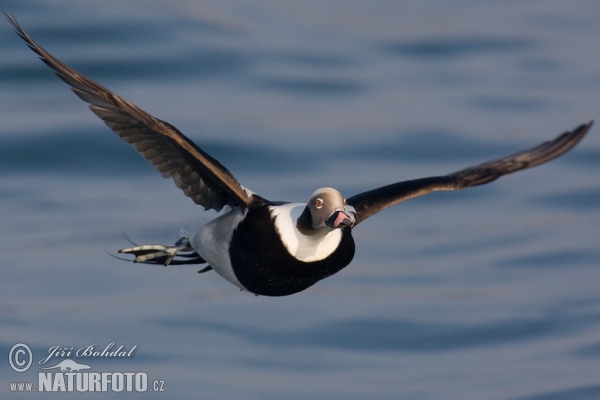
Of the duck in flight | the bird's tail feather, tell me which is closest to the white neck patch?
the duck in flight

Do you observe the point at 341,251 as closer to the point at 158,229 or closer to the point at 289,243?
the point at 289,243

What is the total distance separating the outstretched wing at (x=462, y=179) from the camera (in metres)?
7.57

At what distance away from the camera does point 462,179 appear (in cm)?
810

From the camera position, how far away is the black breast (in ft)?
23.2

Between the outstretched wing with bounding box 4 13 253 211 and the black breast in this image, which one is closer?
the outstretched wing with bounding box 4 13 253 211

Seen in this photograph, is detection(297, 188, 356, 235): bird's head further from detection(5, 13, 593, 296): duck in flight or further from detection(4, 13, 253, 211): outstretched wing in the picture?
detection(4, 13, 253, 211): outstretched wing

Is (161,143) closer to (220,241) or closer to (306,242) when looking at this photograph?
(220,241)

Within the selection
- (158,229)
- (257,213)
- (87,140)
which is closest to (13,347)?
(158,229)

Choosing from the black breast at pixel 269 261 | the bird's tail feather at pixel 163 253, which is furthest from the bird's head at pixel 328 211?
the bird's tail feather at pixel 163 253

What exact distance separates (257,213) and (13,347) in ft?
14.2

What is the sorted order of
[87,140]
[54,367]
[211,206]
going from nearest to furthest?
[211,206]
[54,367]
[87,140]

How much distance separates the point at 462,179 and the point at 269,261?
1592 mm

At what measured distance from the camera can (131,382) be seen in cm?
1092

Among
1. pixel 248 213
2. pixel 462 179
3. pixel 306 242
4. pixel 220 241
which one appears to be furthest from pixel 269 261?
pixel 462 179
